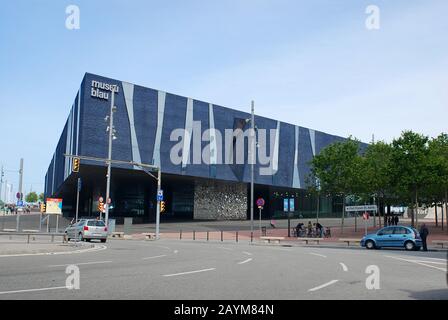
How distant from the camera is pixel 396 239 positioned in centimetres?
2909

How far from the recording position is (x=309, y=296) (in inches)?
349

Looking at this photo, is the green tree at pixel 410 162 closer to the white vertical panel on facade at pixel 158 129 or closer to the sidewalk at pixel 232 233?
the sidewalk at pixel 232 233

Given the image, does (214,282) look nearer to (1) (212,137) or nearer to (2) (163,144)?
(2) (163,144)

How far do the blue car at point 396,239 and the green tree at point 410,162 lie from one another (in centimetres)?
1029

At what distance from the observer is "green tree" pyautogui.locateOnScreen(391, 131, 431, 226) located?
1513 inches

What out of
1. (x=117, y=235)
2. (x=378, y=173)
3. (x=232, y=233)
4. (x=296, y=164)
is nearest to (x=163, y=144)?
(x=232, y=233)

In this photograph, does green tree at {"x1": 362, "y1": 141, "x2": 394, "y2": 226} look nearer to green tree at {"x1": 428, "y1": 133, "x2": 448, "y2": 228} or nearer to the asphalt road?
green tree at {"x1": 428, "y1": 133, "x2": 448, "y2": 228}

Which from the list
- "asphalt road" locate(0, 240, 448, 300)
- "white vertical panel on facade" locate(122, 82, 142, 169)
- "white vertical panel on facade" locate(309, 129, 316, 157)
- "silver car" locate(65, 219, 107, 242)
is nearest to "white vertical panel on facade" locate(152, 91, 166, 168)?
"white vertical panel on facade" locate(122, 82, 142, 169)

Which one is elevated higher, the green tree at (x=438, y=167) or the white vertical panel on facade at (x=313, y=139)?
the white vertical panel on facade at (x=313, y=139)

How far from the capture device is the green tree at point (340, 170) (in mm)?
48812

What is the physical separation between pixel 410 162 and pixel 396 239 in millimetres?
11821

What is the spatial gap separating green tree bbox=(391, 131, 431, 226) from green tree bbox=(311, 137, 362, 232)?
27.1 ft

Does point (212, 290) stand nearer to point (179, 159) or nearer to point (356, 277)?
point (356, 277)

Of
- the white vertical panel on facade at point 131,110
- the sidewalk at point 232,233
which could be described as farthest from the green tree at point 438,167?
the white vertical panel on facade at point 131,110
